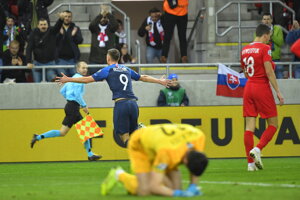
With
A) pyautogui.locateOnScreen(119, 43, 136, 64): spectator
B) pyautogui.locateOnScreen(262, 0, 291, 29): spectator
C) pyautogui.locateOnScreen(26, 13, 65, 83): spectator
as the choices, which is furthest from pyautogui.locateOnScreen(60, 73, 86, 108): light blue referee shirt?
pyautogui.locateOnScreen(262, 0, 291, 29): spectator

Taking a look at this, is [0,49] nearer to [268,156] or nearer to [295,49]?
[268,156]

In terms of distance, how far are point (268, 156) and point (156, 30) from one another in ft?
17.0

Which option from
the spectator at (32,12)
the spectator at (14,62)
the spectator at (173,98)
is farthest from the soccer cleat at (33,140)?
the spectator at (32,12)

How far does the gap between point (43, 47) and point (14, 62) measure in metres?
0.86

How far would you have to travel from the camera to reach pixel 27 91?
2089 cm

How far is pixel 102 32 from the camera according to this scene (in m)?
21.0

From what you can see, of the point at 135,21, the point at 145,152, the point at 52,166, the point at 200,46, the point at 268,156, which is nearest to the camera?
the point at 145,152

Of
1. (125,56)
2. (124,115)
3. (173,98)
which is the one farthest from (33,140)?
(125,56)

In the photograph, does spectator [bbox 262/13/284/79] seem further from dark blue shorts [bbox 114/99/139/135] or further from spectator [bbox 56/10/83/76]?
dark blue shorts [bbox 114/99/139/135]

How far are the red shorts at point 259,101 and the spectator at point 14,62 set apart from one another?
848cm

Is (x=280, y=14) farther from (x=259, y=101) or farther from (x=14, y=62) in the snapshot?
(x=259, y=101)

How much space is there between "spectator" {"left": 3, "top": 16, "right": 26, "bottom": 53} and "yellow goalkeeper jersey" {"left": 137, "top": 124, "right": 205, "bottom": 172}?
41.4ft

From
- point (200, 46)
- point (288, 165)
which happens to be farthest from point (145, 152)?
point (200, 46)

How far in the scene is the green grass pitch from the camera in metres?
10.1
